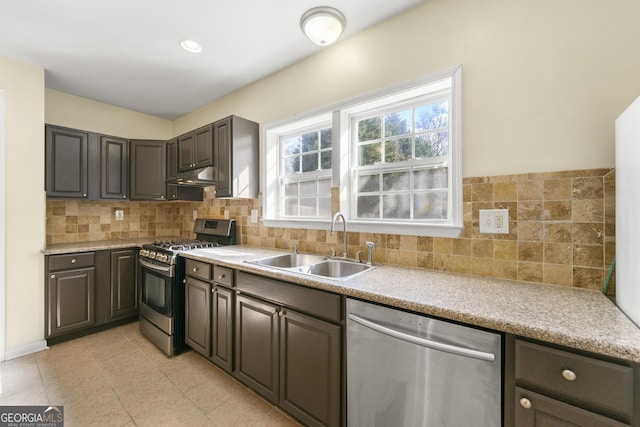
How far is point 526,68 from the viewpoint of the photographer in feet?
4.62

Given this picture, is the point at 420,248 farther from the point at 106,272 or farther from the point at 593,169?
the point at 106,272

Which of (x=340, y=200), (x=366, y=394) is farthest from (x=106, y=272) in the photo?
(x=366, y=394)

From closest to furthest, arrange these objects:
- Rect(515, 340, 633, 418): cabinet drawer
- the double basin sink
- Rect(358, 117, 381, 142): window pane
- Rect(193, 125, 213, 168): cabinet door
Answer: Rect(515, 340, 633, 418): cabinet drawer < the double basin sink < Rect(358, 117, 381, 142): window pane < Rect(193, 125, 213, 168): cabinet door

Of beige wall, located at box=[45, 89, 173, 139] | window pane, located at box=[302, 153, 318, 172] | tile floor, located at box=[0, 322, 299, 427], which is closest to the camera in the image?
tile floor, located at box=[0, 322, 299, 427]

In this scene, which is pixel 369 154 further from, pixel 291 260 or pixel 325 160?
pixel 291 260

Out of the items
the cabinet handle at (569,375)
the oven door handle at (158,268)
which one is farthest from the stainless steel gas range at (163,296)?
the cabinet handle at (569,375)

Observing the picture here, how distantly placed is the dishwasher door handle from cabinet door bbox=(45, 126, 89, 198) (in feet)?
10.6

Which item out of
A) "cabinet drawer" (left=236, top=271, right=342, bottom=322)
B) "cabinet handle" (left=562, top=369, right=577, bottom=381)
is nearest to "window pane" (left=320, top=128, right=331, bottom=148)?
"cabinet drawer" (left=236, top=271, right=342, bottom=322)

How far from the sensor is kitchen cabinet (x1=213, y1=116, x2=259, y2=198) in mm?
2605

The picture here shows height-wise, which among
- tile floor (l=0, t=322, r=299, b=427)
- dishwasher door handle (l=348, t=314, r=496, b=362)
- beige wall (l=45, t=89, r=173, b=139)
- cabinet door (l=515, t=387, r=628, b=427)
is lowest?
tile floor (l=0, t=322, r=299, b=427)

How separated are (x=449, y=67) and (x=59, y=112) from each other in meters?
4.01

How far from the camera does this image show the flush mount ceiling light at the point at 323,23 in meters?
1.77

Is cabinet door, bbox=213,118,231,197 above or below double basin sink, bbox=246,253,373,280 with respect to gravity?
above

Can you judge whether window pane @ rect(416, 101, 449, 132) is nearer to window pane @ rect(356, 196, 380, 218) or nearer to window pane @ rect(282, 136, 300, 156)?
window pane @ rect(356, 196, 380, 218)
